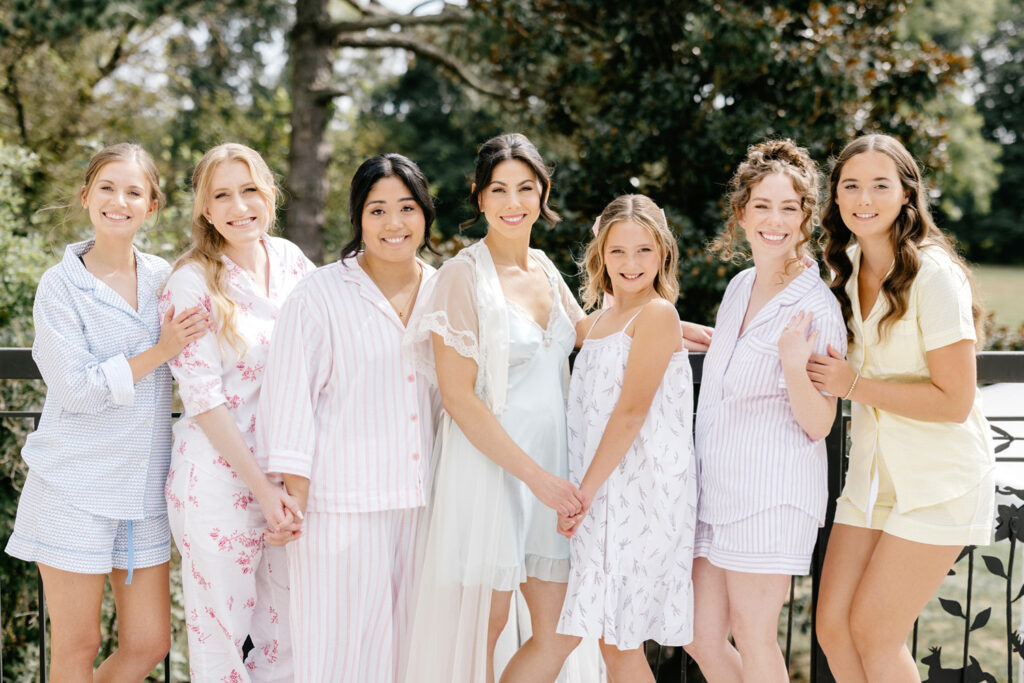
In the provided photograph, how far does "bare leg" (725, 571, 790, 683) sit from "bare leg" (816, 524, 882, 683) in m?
0.19

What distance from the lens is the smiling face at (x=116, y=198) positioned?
248cm

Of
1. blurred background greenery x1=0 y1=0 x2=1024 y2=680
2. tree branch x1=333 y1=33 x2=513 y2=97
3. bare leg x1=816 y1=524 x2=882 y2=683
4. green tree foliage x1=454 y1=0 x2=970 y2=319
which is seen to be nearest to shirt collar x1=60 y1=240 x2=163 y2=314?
blurred background greenery x1=0 y1=0 x2=1024 y2=680

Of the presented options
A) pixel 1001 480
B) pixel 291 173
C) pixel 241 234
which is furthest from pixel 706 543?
pixel 291 173

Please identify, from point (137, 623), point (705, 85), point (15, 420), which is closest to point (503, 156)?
point (137, 623)

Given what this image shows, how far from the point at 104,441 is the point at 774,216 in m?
1.99

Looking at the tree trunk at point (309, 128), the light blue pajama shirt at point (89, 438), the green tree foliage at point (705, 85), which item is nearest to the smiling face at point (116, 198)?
the light blue pajama shirt at point (89, 438)

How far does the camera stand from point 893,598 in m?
2.38

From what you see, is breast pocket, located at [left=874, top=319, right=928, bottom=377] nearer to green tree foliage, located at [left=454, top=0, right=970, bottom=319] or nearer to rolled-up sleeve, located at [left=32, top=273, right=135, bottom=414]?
rolled-up sleeve, located at [left=32, top=273, right=135, bottom=414]

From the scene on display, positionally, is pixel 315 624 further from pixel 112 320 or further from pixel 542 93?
pixel 542 93

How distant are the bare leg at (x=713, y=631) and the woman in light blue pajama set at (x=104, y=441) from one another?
1565 millimetres

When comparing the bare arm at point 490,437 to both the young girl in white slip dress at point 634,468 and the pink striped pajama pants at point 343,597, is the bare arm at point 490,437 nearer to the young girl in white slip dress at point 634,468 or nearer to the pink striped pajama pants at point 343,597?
the young girl in white slip dress at point 634,468

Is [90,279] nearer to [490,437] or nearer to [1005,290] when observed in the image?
[490,437]

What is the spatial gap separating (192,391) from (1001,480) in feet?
Result: 9.18

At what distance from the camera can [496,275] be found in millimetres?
2555
